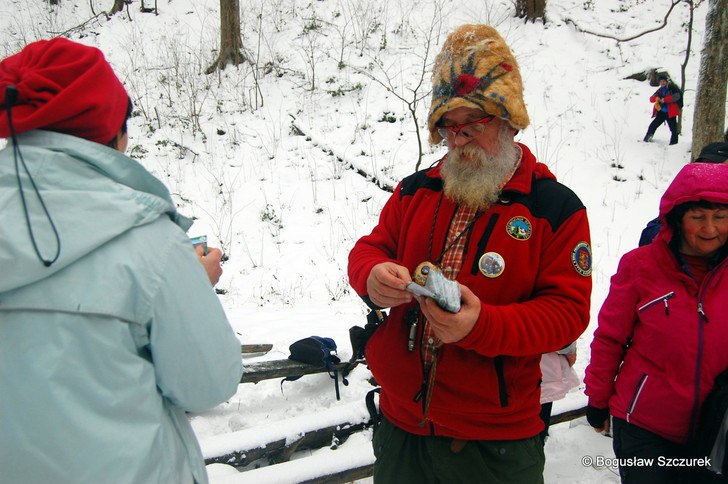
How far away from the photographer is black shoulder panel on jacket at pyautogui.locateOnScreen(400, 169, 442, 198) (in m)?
1.99

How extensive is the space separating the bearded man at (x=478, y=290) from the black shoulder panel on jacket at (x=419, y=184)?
0.01m

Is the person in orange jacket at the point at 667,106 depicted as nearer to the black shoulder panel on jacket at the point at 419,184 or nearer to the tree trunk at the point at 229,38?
the black shoulder panel on jacket at the point at 419,184

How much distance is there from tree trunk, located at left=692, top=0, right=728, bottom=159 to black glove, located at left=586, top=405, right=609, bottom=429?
206 inches

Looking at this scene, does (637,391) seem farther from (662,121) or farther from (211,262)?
(662,121)

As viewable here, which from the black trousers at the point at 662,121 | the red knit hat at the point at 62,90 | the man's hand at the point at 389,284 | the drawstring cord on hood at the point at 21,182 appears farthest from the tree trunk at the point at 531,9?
the drawstring cord on hood at the point at 21,182

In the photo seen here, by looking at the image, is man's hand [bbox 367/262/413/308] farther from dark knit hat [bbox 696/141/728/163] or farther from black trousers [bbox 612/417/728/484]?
dark knit hat [bbox 696/141/728/163]

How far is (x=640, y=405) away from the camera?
2090mm

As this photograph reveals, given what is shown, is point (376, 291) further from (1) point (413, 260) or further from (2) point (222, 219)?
(2) point (222, 219)

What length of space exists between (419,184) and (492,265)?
0.54m

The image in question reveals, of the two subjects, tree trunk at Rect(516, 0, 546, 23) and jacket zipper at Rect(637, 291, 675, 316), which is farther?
tree trunk at Rect(516, 0, 546, 23)

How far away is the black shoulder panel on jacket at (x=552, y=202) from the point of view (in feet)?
5.60

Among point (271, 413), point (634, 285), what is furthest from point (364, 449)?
point (634, 285)

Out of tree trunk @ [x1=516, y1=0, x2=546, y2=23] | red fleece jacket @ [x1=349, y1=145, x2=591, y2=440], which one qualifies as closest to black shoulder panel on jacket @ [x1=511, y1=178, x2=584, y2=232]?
red fleece jacket @ [x1=349, y1=145, x2=591, y2=440]

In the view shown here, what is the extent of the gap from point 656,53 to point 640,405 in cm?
1103
